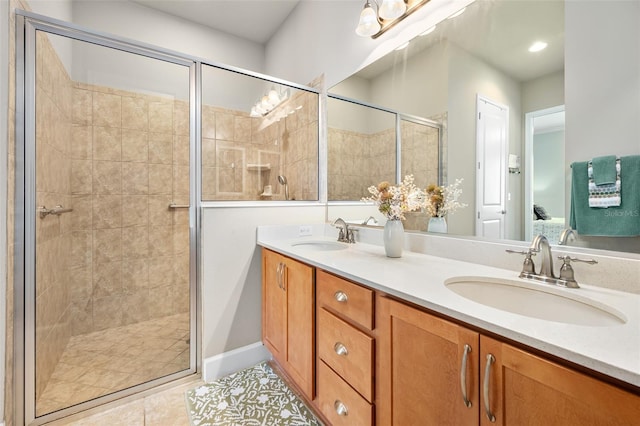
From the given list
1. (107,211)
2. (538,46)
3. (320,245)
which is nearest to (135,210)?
(107,211)

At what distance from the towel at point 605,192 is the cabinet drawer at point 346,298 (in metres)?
0.80

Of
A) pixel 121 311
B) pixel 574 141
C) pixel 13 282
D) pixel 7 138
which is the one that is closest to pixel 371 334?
→ pixel 574 141

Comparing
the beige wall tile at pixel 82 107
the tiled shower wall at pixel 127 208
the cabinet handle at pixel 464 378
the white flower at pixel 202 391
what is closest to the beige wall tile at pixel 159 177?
the tiled shower wall at pixel 127 208

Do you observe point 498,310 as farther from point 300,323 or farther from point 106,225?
point 106,225

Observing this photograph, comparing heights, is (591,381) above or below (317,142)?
below

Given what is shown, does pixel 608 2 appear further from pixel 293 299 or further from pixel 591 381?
pixel 293 299

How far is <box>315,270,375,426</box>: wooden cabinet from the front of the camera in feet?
3.20

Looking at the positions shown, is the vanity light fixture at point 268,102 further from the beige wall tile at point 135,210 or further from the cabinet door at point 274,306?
the cabinet door at point 274,306

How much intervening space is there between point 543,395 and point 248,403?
57.5 inches

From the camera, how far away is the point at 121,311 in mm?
2184

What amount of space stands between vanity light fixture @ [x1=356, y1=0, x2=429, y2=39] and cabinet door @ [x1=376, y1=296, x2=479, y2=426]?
1.55 m

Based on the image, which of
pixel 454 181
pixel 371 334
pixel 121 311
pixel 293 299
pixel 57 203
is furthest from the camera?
pixel 121 311

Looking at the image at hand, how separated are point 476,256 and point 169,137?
2.35m

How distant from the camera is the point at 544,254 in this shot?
0.93 metres
